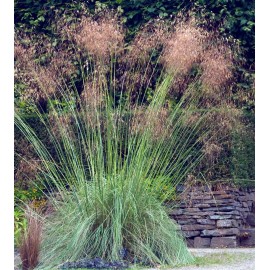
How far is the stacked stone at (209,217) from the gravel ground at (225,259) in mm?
387

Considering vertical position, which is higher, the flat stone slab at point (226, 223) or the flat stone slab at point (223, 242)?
the flat stone slab at point (226, 223)

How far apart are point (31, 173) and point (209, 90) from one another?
1.99 m

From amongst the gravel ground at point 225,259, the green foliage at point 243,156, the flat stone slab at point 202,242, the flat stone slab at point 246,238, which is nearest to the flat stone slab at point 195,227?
the flat stone slab at point 202,242

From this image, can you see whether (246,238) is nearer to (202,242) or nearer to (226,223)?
(226,223)

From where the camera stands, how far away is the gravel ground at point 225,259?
482cm

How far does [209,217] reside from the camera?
6.78 m

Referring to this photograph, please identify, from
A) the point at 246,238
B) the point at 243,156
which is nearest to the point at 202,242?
the point at 246,238

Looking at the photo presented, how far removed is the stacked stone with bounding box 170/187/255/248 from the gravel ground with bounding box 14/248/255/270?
387 millimetres

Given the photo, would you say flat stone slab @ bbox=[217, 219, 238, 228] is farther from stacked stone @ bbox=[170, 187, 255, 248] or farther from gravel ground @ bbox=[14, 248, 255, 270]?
gravel ground @ bbox=[14, 248, 255, 270]

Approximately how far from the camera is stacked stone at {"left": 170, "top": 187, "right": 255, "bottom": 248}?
22.0 ft

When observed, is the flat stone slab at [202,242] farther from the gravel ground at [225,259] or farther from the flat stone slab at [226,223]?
the gravel ground at [225,259]

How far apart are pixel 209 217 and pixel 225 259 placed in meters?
1.48
